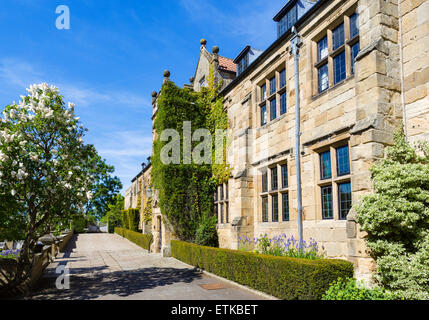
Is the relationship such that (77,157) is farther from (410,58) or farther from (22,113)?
(410,58)

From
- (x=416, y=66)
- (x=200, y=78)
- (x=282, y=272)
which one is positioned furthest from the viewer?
(x=200, y=78)

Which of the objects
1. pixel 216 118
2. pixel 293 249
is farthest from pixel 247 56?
pixel 293 249

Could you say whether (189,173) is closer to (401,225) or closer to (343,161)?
(343,161)

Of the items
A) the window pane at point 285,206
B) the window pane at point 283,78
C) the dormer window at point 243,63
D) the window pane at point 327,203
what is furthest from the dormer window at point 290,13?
the window pane at point 285,206

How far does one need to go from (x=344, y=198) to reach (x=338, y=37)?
4.79 metres

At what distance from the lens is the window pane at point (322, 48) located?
10055 millimetres

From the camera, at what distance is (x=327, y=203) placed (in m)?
9.45

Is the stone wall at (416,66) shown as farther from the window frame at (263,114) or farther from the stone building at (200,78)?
the stone building at (200,78)

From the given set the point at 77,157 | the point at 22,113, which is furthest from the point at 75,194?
the point at 22,113

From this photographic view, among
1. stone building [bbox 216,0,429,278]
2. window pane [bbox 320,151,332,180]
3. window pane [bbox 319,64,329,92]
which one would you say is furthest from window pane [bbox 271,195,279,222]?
window pane [bbox 319,64,329,92]

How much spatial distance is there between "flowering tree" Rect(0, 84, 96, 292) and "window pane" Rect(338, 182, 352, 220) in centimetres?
719

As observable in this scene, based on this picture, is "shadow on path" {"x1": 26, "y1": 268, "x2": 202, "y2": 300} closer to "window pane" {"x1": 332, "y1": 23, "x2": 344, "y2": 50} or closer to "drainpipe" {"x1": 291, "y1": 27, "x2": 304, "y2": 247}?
"drainpipe" {"x1": 291, "y1": 27, "x2": 304, "y2": 247}

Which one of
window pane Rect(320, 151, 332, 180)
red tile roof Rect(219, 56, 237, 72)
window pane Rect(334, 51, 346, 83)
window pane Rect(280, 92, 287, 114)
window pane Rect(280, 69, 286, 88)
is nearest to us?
window pane Rect(334, 51, 346, 83)

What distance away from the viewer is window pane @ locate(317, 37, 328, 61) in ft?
33.0
